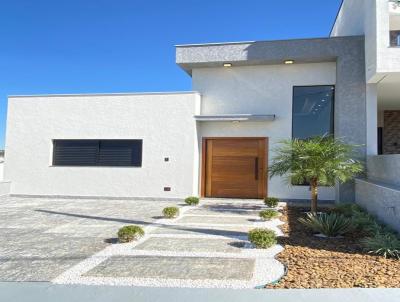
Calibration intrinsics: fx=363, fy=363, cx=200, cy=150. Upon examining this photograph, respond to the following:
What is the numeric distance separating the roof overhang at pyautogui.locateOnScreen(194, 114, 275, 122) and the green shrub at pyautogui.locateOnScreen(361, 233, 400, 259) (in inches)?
301

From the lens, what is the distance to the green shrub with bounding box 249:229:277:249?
6.46 meters

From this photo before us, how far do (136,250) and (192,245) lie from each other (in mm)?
1070

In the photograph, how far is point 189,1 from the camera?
14.6 metres

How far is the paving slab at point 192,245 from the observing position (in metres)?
6.55

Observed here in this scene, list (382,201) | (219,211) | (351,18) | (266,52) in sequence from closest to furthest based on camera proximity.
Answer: (382,201) → (219,211) → (266,52) → (351,18)

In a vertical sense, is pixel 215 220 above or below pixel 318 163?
below

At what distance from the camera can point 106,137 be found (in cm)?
1460

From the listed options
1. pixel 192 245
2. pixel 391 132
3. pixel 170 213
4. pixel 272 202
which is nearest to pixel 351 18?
pixel 391 132

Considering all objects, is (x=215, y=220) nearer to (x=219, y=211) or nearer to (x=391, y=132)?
(x=219, y=211)

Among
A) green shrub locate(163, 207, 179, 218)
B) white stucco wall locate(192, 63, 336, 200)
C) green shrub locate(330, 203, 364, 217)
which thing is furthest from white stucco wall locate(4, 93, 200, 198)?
green shrub locate(330, 203, 364, 217)

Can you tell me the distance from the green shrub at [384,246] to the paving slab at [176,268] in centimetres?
214

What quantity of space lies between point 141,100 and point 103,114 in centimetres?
168

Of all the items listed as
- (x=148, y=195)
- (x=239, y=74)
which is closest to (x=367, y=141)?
(x=239, y=74)

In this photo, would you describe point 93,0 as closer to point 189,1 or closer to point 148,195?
point 189,1
